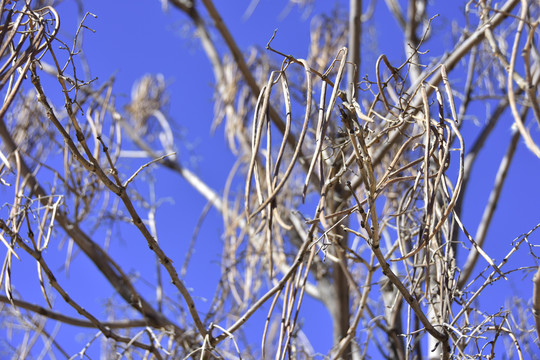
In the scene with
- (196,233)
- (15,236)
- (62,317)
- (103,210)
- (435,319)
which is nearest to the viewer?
(15,236)

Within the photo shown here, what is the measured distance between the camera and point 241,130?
2.24 metres

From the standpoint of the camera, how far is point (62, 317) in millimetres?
1278

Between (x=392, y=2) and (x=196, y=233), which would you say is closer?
(x=196, y=233)

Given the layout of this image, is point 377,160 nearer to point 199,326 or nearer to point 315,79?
point 199,326

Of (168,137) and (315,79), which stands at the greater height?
(168,137)

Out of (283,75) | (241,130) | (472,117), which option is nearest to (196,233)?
(241,130)

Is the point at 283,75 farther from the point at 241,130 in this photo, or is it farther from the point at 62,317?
the point at 241,130

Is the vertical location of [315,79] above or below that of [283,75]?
above

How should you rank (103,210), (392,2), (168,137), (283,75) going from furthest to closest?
(168,137)
(392,2)
(103,210)
(283,75)

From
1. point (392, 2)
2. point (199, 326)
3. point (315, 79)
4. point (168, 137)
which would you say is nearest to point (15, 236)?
point (199, 326)

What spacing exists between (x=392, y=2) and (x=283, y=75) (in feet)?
5.97

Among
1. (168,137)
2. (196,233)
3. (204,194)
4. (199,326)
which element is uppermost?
(168,137)

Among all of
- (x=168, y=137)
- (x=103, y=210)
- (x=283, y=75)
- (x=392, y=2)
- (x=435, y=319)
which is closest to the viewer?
(x=283, y=75)

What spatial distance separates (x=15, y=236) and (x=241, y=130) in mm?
1444
